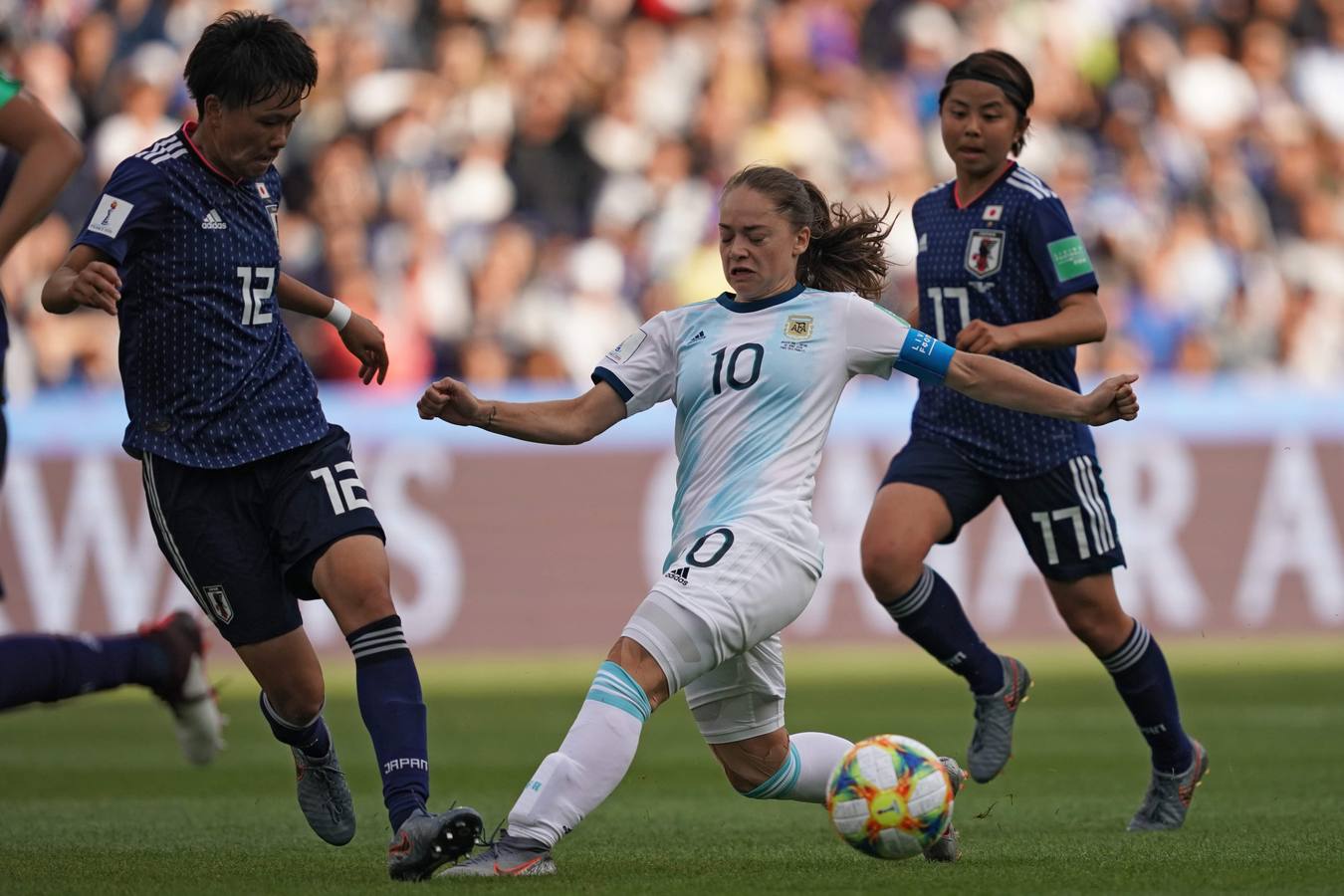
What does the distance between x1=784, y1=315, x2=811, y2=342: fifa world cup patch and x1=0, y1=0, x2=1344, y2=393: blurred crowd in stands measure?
9.16 m

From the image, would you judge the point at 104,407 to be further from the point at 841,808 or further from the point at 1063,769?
the point at 841,808

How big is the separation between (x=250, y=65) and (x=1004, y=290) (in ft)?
8.88

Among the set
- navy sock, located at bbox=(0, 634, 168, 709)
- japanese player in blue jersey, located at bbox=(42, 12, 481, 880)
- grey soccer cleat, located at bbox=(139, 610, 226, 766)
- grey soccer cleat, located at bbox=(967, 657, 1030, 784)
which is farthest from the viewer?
grey soccer cleat, located at bbox=(139, 610, 226, 766)

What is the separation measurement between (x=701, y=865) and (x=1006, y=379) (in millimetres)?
1593

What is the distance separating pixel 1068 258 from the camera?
688 centimetres

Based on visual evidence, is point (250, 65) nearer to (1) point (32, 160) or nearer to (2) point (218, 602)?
(1) point (32, 160)

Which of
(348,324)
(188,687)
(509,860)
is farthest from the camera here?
(188,687)

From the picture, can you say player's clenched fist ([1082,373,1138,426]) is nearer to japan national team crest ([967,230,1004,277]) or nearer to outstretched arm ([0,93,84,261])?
japan national team crest ([967,230,1004,277])

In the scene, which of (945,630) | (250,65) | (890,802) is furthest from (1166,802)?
(250,65)

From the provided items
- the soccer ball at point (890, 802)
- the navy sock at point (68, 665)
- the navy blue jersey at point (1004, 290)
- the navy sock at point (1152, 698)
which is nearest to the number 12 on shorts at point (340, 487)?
the navy sock at point (68, 665)

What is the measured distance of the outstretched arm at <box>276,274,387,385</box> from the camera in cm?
635

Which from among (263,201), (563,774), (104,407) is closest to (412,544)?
(104,407)

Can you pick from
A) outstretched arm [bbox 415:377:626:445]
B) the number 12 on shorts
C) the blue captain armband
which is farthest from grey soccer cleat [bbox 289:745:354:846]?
the blue captain armband

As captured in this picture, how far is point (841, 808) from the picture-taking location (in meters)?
5.53
